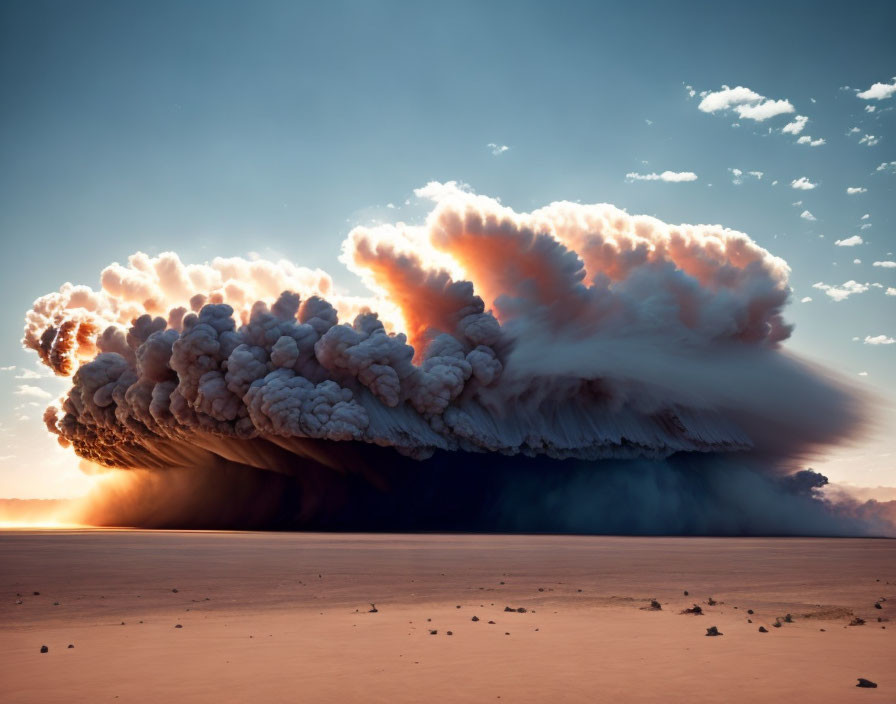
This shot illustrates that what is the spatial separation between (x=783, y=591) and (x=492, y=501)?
6469 cm

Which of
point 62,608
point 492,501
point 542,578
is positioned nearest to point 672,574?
point 542,578

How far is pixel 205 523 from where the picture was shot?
8075 centimetres

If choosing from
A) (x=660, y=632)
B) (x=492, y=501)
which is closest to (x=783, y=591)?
(x=660, y=632)

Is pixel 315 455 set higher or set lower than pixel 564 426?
lower

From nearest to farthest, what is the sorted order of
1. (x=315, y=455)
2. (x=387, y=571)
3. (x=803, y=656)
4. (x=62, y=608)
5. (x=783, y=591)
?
(x=803, y=656) → (x=62, y=608) → (x=783, y=591) → (x=387, y=571) → (x=315, y=455)

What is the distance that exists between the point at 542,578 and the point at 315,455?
186ft

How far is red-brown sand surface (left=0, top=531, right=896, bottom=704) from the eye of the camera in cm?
876

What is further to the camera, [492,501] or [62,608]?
[492,501]

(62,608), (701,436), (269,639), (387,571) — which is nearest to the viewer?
(269,639)

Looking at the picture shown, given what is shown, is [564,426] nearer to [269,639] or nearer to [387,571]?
[387,571]

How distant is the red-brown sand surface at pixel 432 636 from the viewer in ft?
28.7

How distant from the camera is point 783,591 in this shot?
19.8m

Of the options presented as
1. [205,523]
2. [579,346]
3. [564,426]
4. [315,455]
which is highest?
[579,346]

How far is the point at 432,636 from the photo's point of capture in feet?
40.6
